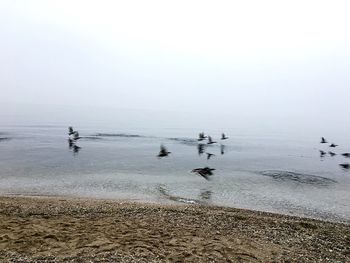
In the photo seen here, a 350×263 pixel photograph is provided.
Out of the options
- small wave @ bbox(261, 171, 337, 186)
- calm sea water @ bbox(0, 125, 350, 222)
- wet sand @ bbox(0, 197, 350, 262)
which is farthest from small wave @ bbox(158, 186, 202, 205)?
small wave @ bbox(261, 171, 337, 186)

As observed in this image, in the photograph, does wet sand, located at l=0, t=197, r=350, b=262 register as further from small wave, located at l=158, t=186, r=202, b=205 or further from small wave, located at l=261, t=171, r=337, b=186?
small wave, located at l=261, t=171, r=337, b=186

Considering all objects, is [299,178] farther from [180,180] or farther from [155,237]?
[155,237]

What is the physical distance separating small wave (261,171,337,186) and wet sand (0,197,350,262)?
17.4m

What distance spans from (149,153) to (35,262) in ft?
133

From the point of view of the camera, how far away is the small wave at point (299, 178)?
34.0 metres

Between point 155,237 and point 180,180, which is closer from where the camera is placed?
point 155,237

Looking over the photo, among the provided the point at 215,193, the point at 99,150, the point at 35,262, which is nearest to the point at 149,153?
the point at 99,150

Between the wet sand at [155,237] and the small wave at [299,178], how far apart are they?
1744 centimetres

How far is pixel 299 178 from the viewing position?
35750 mm

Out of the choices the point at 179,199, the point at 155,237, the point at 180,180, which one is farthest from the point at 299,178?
the point at 155,237

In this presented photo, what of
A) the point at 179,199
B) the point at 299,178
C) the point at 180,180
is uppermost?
the point at 179,199

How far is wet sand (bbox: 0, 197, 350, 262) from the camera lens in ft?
36.9

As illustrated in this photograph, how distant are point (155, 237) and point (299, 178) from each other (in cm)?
2616

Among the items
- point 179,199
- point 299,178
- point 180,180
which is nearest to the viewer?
point 179,199
